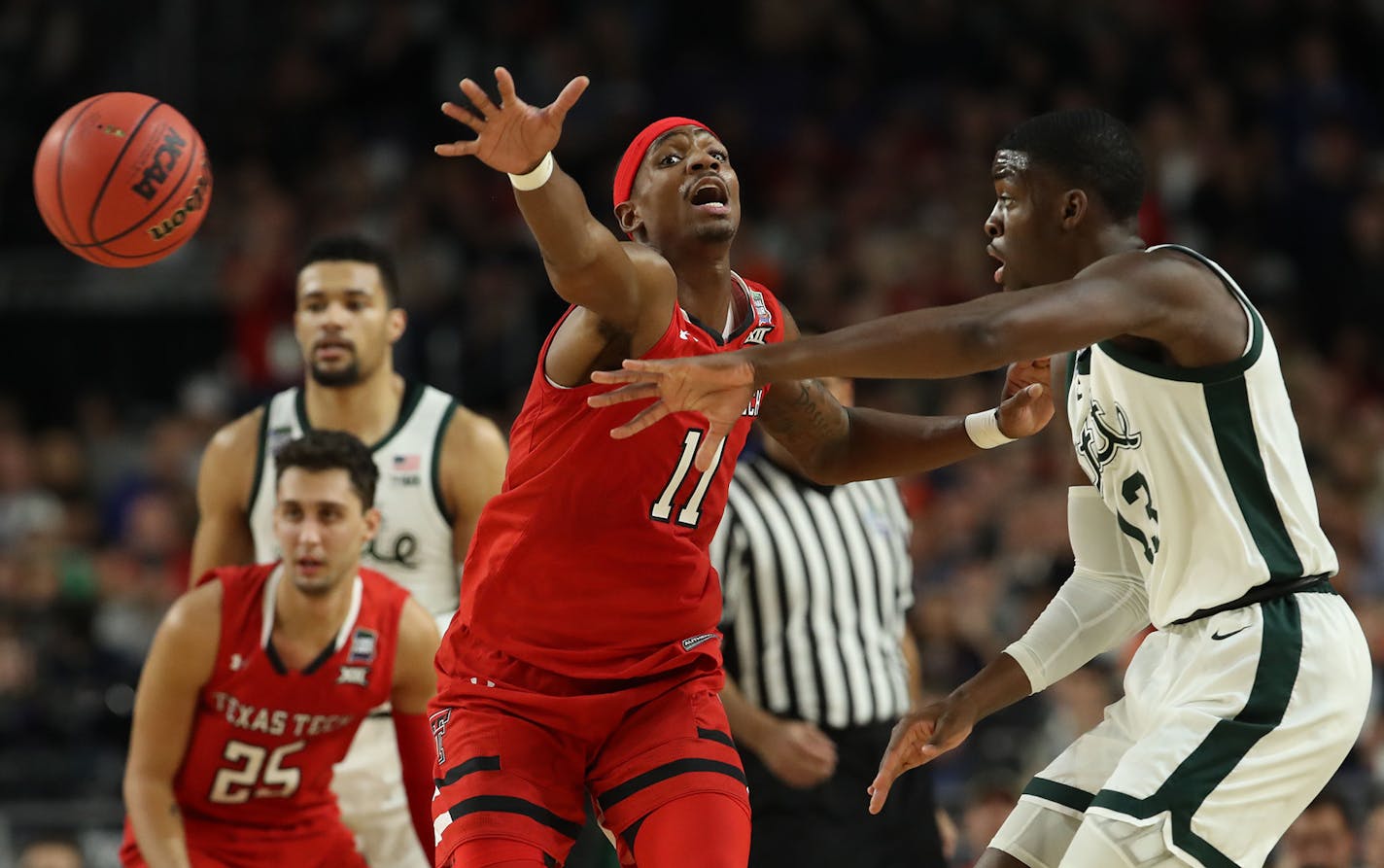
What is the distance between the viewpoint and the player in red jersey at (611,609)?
4.30 m

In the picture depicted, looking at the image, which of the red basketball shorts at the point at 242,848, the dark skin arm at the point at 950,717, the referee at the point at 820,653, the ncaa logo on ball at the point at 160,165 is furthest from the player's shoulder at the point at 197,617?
the dark skin arm at the point at 950,717

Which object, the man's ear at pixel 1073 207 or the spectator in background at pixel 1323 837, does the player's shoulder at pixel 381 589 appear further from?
the spectator in background at pixel 1323 837

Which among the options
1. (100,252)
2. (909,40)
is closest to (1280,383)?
(100,252)

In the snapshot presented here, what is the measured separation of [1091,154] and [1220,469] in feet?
2.47

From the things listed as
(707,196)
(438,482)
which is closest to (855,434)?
(707,196)

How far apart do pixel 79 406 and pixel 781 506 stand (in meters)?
8.33

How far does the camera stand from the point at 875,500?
6613 millimetres

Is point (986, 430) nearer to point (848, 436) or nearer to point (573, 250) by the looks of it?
point (848, 436)

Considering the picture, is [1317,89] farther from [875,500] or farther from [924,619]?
[875,500]

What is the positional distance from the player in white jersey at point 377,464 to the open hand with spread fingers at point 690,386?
285 centimetres

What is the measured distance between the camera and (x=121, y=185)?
18.9 feet

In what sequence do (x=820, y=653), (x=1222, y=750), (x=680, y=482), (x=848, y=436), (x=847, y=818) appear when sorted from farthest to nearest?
(x=820, y=653) < (x=847, y=818) < (x=848, y=436) < (x=680, y=482) < (x=1222, y=750)

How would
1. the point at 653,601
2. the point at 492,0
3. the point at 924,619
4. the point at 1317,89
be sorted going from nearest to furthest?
the point at 653,601 → the point at 924,619 → the point at 1317,89 → the point at 492,0

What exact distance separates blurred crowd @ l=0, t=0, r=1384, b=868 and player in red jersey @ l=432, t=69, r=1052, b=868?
313 cm
